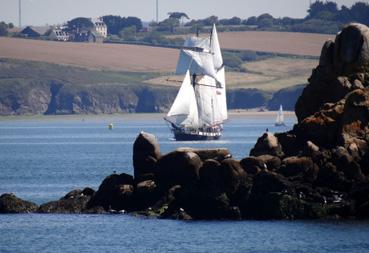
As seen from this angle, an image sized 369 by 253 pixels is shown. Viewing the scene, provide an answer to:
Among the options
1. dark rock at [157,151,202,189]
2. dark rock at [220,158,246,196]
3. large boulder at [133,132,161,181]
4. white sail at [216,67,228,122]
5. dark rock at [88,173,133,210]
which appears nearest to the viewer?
dark rock at [220,158,246,196]

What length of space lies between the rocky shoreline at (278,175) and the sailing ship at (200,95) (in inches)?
2984

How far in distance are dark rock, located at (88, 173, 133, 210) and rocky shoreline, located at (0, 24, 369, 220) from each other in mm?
43

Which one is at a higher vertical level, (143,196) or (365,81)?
(365,81)

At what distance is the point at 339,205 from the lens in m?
53.2

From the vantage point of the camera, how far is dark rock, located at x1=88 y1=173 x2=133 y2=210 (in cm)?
5756

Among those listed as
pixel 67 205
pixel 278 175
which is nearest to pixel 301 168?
pixel 278 175

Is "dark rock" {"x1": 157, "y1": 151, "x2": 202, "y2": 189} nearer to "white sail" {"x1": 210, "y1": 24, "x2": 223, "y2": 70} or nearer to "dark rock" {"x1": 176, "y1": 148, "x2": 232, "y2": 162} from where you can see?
"dark rock" {"x1": 176, "y1": 148, "x2": 232, "y2": 162}

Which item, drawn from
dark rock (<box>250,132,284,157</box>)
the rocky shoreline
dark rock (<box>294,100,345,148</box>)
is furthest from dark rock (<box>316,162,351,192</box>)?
dark rock (<box>250,132,284,157</box>)

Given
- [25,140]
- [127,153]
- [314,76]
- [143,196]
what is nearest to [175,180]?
[143,196]

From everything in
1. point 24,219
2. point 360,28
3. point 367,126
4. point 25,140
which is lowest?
point 25,140

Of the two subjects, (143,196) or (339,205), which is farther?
(143,196)

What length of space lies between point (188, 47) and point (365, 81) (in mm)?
92210

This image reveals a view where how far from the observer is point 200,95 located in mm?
148375

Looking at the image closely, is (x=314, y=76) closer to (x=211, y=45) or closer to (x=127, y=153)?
(x=127, y=153)
